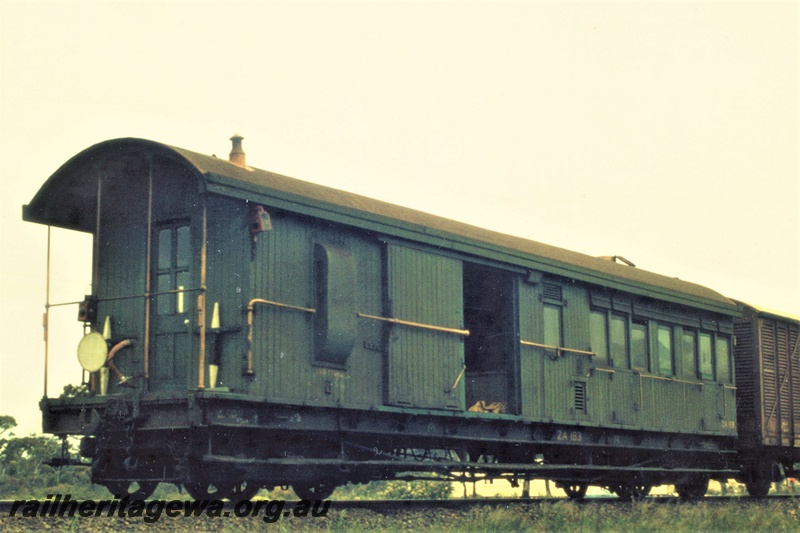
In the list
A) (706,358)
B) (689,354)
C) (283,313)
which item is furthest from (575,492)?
(283,313)

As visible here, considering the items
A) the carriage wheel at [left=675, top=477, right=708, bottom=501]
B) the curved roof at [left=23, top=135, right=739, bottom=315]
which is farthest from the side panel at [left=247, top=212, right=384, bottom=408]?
the carriage wheel at [left=675, top=477, right=708, bottom=501]

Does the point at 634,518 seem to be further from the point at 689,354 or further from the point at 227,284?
the point at 227,284

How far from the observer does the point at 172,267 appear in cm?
1184

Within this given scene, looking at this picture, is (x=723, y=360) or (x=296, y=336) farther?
(x=723, y=360)

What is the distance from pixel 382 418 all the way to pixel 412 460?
0.79 m

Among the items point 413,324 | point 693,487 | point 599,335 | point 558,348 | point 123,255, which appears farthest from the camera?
point 693,487

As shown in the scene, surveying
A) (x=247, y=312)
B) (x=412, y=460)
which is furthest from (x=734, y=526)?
(x=247, y=312)

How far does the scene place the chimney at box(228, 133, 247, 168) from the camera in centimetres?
1298

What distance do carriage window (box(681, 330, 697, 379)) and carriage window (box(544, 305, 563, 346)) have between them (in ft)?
12.6

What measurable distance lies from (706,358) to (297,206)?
1045cm

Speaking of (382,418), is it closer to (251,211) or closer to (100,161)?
(251,211)

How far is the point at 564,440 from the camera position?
1584cm

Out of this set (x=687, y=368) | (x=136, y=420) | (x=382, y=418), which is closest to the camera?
(x=136, y=420)

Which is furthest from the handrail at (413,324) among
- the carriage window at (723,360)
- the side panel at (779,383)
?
the side panel at (779,383)
